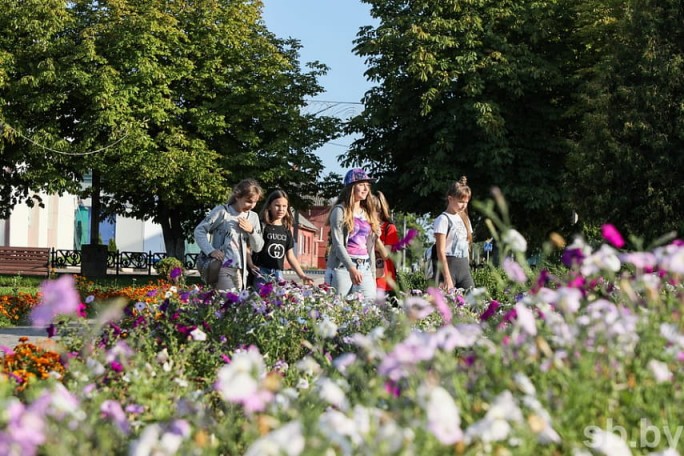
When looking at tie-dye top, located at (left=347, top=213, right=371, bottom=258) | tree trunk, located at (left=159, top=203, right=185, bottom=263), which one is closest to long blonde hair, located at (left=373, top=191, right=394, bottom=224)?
tie-dye top, located at (left=347, top=213, right=371, bottom=258)

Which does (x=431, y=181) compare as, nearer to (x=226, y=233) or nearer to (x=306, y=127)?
(x=306, y=127)

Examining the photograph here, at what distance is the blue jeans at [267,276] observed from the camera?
27.1ft

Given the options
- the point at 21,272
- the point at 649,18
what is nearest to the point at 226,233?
the point at 21,272

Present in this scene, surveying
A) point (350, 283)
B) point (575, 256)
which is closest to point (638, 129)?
point (350, 283)

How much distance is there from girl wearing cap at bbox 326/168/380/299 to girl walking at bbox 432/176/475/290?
62 centimetres

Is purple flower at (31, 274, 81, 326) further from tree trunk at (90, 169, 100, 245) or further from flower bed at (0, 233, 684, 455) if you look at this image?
tree trunk at (90, 169, 100, 245)

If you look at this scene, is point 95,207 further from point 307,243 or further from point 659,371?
point 307,243

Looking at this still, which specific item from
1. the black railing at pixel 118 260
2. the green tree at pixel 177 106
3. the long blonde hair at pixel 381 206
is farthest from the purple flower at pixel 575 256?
the black railing at pixel 118 260

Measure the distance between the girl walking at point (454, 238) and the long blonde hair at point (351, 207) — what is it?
58 centimetres

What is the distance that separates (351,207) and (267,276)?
1.00 m

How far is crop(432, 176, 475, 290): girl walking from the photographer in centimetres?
838

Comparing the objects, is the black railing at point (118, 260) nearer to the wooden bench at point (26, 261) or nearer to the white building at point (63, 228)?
the white building at point (63, 228)

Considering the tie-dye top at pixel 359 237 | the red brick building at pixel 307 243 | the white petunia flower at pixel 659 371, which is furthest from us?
the red brick building at pixel 307 243

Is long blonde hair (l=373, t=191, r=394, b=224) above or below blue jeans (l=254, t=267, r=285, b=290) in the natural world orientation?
above
